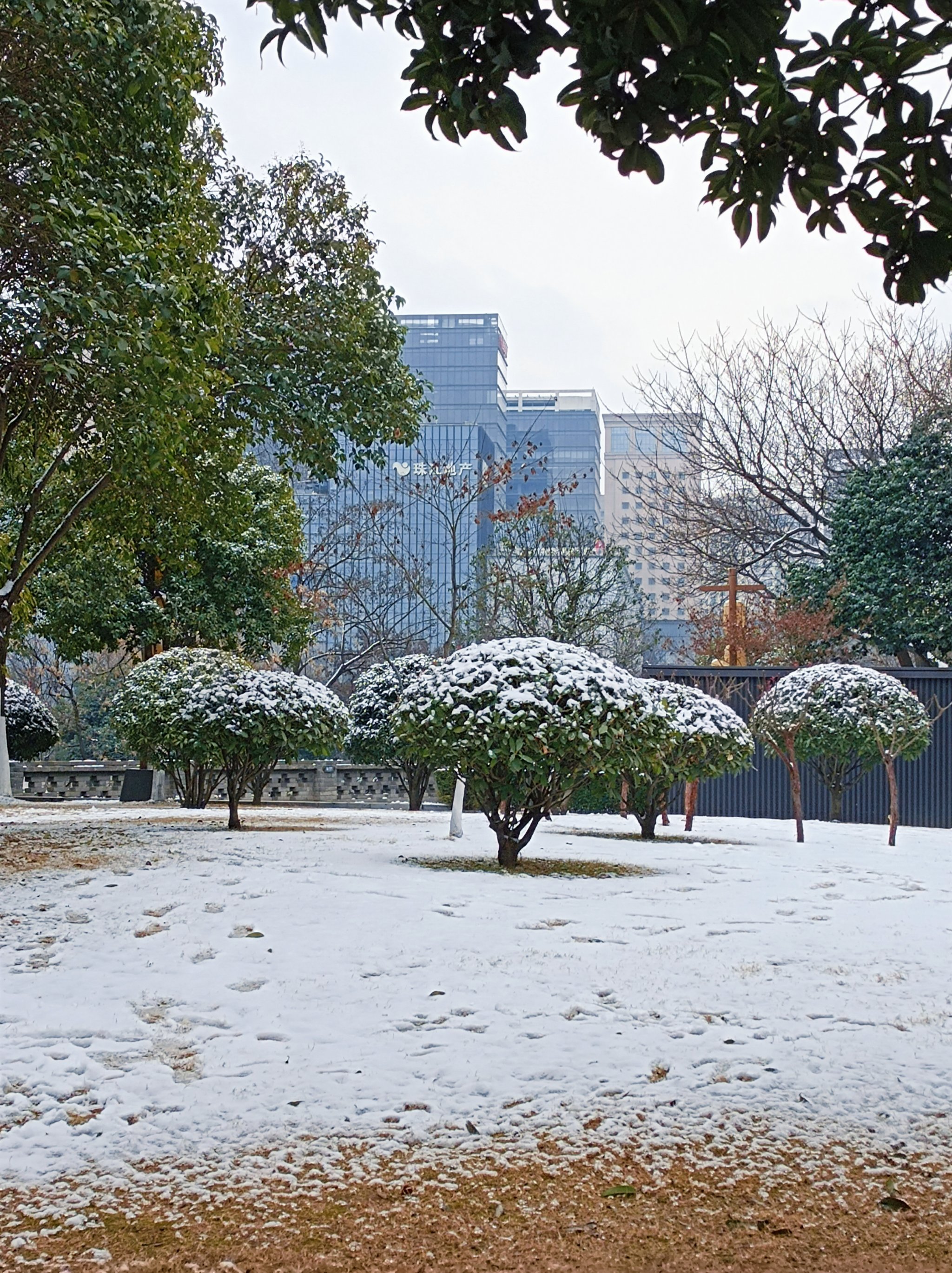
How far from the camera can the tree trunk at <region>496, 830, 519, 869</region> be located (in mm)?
6965

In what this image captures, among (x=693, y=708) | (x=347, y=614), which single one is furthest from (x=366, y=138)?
(x=347, y=614)

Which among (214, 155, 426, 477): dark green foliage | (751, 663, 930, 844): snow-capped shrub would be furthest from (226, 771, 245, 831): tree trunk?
(751, 663, 930, 844): snow-capped shrub

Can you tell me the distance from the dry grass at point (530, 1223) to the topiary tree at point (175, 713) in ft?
22.5

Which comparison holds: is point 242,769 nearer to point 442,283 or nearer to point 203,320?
point 203,320

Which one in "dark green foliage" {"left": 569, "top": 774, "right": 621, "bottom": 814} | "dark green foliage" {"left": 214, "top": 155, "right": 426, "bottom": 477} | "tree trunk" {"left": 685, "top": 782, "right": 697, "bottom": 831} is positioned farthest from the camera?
"dark green foliage" {"left": 569, "top": 774, "right": 621, "bottom": 814}

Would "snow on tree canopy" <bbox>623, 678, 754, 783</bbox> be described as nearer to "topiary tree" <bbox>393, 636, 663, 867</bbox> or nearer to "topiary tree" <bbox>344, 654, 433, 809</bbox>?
"topiary tree" <bbox>393, 636, 663, 867</bbox>

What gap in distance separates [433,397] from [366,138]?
56444 millimetres

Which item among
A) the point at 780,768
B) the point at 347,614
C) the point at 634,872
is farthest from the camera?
the point at 347,614

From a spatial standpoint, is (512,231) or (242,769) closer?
(512,231)

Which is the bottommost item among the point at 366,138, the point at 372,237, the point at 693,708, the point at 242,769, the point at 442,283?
the point at 242,769

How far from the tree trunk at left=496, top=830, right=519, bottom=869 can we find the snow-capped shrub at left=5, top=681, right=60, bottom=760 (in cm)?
1227

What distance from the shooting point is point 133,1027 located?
363 centimetres

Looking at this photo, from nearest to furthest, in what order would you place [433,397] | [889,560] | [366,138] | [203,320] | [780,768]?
[366,138]
[203,320]
[780,768]
[889,560]
[433,397]

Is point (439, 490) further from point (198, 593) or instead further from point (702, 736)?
point (702, 736)
